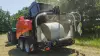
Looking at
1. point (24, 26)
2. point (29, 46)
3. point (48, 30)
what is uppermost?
point (24, 26)

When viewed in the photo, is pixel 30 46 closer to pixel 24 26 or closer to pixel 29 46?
pixel 29 46

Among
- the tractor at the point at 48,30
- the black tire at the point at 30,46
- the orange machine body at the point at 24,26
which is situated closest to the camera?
the tractor at the point at 48,30

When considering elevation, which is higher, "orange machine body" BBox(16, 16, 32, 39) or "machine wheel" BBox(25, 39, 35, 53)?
"orange machine body" BBox(16, 16, 32, 39)

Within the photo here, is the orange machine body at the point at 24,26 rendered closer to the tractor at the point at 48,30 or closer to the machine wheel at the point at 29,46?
the tractor at the point at 48,30

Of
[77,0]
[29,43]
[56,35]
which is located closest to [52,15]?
[56,35]

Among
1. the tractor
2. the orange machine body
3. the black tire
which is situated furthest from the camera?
the black tire

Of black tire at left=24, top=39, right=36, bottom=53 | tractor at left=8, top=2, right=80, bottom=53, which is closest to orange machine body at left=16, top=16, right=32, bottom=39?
tractor at left=8, top=2, right=80, bottom=53

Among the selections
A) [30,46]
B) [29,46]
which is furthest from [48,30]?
[29,46]

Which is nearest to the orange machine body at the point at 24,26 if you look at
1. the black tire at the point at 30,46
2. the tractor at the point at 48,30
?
the tractor at the point at 48,30

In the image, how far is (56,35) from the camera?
31.2 feet

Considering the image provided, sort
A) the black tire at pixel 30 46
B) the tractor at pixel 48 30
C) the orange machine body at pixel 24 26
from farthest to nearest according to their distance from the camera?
the black tire at pixel 30 46 → the orange machine body at pixel 24 26 → the tractor at pixel 48 30

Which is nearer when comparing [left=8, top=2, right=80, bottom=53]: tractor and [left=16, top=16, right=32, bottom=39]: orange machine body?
[left=8, top=2, right=80, bottom=53]: tractor

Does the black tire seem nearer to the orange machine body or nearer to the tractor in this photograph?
the tractor

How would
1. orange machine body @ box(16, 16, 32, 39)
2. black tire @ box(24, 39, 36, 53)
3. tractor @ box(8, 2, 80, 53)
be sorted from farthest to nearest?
black tire @ box(24, 39, 36, 53) < orange machine body @ box(16, 16, 32, 39) < tractor @ box(8, 2, 80, 53)
